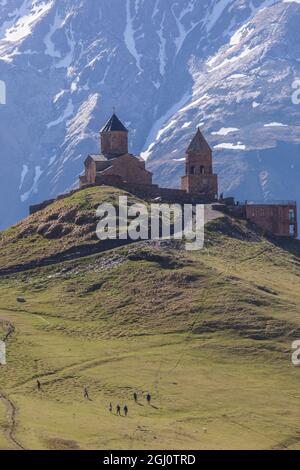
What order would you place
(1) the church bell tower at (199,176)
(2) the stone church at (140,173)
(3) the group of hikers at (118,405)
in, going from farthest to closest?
1. (1) the church bell tower at (199,176)
2. (2) the stone church at (140,173)
3. (3) the group of hikers at (118,405)

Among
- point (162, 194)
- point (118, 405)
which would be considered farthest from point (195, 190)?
point (118, 405)

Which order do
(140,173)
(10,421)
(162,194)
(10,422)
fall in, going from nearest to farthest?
(10,422)
(10,421)
(162,194)
(140,173)

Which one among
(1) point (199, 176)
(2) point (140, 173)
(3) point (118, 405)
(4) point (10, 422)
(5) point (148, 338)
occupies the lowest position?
(3) point (118, 405)

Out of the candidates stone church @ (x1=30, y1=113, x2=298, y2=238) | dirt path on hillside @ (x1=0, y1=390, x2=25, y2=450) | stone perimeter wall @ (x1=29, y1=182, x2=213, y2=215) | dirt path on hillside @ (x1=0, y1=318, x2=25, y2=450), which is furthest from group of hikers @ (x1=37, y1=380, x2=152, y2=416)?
stone perimeter wall @ (x1=29, y1=182, x2=213, y2=215)

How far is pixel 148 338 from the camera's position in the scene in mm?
144125

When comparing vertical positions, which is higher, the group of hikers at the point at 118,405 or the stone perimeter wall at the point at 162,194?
the stone perimeter wall at the point at 162,194

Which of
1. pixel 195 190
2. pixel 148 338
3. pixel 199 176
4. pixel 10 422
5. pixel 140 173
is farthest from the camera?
pixel 140 173

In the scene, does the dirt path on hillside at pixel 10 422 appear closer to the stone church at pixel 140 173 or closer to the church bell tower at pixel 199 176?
the stone church at pixel 140 173

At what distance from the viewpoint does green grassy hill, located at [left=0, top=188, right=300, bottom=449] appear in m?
112

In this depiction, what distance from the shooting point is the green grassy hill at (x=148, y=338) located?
4397 inches

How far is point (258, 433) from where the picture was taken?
11406 centimetres

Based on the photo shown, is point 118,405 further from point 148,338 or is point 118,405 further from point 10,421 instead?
point 148,338

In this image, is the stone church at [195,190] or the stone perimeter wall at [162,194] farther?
the stone church at [195,190]

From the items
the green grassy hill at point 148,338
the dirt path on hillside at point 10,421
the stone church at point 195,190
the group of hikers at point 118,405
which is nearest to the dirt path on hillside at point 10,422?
the dirt path on hillside at point 10,421
